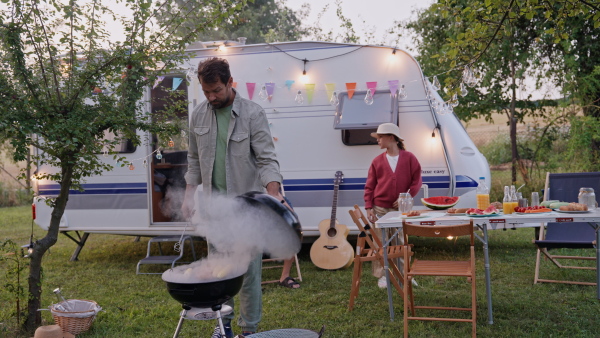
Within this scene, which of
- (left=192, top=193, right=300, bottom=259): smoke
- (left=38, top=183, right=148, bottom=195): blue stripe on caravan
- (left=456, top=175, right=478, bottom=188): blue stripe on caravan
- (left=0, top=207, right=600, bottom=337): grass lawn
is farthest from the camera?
(left=38, top=183, right=148, bottom=195): blue stripe on caravan

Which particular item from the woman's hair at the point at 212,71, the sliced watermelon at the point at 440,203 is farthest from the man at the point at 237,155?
the sliced watermelon at the point at 440,203

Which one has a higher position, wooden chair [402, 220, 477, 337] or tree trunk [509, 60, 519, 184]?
tree trunk [509, 60, 519, 184]

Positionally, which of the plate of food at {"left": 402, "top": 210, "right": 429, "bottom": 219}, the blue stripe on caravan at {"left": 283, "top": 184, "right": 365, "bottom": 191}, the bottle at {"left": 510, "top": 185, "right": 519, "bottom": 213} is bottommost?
the plate of food at {"left": 402, "top": 210, "right": 429, "bottom": 219}

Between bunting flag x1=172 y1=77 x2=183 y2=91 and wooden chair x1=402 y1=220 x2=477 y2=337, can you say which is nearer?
wooden chair x1=402 y1=220 x2=477 y2=337

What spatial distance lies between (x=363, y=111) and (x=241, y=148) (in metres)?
3.54

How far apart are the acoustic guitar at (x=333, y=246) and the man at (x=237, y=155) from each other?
126 inches

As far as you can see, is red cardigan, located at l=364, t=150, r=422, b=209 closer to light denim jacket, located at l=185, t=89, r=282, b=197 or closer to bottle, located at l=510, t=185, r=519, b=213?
bottle, located at l=510, t=185, r=519, b=213

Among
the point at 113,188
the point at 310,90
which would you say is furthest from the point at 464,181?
the point at 113,188

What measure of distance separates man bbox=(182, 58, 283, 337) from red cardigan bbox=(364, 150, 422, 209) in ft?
7.91

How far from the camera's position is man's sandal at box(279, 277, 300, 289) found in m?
6.05

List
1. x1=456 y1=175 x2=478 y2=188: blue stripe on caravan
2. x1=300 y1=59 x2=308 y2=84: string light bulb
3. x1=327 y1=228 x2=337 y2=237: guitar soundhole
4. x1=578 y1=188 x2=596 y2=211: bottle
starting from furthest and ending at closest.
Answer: x1=300 y1=59 x2=308 y2=84: string light bulb, x1=327 y1=228 x2=337 y2=237: guitar soundhole, x1=456 y1=175 x2=478 y2=188: blue stripe on caravan, x1=578 y1=188 x2=596 y2=211: bottle

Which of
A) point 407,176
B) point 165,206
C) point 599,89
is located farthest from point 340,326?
point 599,89

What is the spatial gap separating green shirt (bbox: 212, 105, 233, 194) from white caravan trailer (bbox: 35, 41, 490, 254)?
10.6ft

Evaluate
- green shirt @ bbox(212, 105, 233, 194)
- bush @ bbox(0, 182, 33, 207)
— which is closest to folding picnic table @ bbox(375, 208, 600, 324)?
green shirt @ bbox(212, 105, 233, 194)
